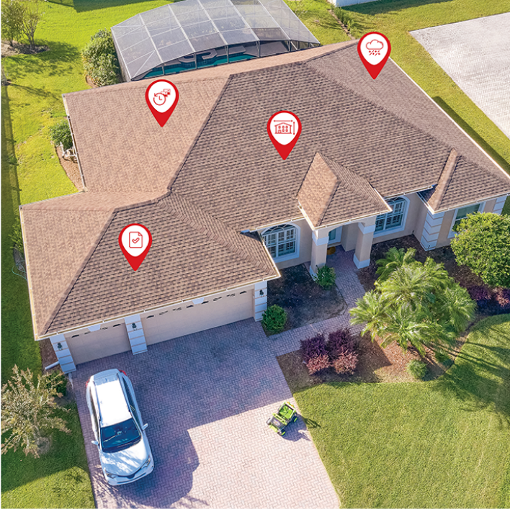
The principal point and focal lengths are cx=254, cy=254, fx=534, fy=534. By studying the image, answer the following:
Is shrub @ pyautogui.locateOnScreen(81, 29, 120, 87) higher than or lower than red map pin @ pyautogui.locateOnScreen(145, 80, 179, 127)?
lower

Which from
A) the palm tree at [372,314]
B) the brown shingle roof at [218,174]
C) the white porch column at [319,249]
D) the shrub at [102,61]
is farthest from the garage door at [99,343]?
the shrub at [102,61]

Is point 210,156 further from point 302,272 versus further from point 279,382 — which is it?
point 279,382

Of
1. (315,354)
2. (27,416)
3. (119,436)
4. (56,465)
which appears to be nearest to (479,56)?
(315,354)

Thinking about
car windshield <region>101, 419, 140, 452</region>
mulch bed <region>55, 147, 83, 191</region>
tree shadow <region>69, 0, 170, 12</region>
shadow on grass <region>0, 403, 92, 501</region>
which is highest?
tree shadow <region>69, 0, 170, 12</region>

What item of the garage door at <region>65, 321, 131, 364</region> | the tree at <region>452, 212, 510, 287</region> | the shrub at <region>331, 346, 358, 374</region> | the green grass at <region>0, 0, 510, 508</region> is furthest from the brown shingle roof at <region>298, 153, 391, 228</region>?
the green grass at <region>0, 0, 510, 508</region>

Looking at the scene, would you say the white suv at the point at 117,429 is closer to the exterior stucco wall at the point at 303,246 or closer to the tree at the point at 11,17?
the exterior stucco wall at the point at 303,246

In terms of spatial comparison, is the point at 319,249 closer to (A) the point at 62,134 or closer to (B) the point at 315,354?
(B) the point at 315,354

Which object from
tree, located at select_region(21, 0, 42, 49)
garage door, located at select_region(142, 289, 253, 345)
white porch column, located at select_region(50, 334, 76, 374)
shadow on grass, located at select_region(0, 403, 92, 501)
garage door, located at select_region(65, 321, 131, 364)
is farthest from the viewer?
tree, located at select_region(21, 0, 42, 49)

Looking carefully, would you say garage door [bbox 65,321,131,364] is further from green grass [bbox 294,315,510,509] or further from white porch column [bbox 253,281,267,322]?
green grass [bbox 294,315,510,509]
